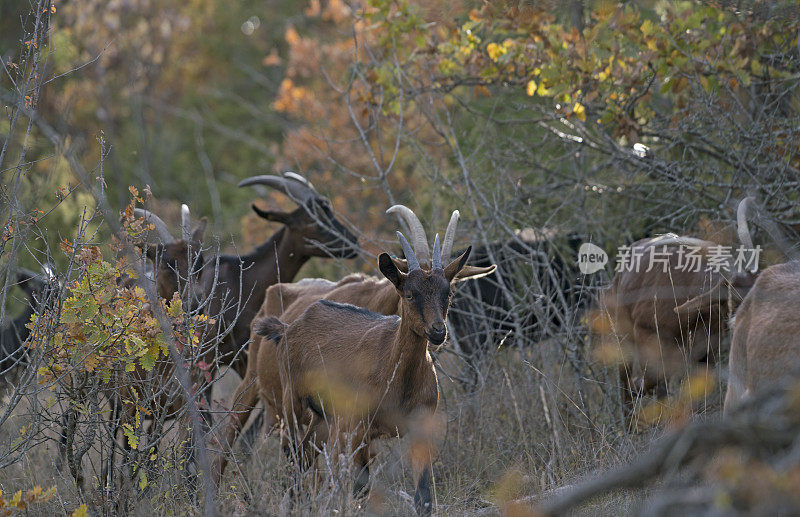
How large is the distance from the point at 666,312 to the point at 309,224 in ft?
12.2

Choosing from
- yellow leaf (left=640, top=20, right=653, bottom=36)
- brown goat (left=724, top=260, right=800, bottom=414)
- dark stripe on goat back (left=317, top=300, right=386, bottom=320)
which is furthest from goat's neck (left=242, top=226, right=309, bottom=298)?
brown goat (left=724, top=260, right=800, bottom=414)

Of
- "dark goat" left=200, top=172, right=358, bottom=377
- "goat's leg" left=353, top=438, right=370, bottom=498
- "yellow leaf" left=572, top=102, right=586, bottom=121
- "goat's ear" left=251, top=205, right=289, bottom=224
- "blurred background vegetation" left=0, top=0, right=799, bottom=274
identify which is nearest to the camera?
"goat's leg" left=353, top=438, right=370, bottom=498

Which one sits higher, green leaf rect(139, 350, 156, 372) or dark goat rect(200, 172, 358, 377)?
green leaf rect(139, 350, 156, 372)

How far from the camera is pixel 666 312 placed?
317 inches

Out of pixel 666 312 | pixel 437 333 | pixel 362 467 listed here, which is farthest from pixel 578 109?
pixel 362 467

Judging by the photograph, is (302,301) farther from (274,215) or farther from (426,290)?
(426,290)

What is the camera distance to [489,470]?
283 inches

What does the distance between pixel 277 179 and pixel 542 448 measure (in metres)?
4.27

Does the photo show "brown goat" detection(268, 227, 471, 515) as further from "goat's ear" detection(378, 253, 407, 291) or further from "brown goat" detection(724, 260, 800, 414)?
"brown goat" detection(724, 260, 800, 414)

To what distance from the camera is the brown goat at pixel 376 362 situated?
6.19 m

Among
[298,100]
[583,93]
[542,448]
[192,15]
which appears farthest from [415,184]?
[192,15]

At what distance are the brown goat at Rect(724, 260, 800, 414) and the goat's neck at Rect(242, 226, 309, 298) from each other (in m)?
5.05

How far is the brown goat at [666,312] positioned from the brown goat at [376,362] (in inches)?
71.3

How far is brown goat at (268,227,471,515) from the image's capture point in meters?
6.19
